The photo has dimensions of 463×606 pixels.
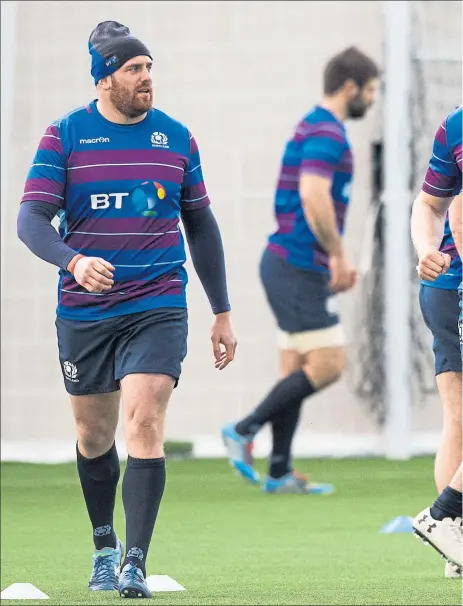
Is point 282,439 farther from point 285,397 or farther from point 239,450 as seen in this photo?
point 239,450

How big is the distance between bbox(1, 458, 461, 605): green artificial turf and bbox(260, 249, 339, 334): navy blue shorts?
880 mm

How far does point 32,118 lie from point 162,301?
19.2 ft

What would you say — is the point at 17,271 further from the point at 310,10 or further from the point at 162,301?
the point at 162,301

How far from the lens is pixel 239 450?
8.62 m

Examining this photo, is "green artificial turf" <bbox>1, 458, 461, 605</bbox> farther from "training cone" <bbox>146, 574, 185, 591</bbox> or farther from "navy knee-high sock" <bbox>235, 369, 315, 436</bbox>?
"navy knee-high sock" <bbox>235, 369, 315, 436</bbox>

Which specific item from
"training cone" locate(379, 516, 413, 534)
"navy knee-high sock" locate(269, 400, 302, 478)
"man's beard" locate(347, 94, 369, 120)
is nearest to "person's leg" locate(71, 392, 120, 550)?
"training cone" locate(379, 516, 413, 534)

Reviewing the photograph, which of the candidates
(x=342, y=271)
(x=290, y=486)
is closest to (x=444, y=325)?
(x=342, y=271)

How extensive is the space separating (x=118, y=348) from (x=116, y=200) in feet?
1.41

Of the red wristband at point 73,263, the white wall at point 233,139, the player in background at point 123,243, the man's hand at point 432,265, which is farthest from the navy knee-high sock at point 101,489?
the white wall at point 233,139

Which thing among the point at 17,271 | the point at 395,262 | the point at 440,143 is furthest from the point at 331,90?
the point at 440,143

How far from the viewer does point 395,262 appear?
34.1 feet

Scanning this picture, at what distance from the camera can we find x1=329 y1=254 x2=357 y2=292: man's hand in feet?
27.3

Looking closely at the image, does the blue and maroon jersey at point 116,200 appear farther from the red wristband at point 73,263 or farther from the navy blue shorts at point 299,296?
the navy blue shorts at point 299,296

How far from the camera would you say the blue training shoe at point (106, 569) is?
4910mm
